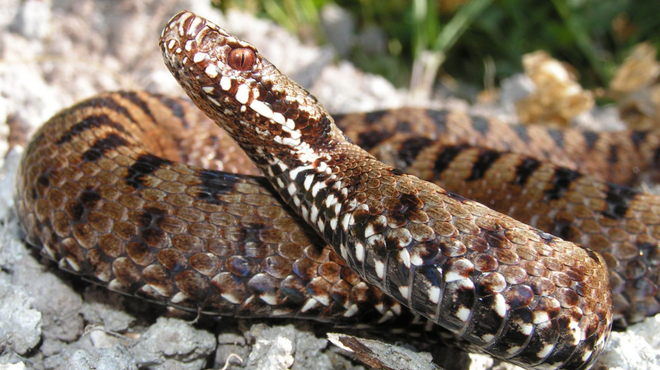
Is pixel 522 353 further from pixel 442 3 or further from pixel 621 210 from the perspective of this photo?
pixel 442 3

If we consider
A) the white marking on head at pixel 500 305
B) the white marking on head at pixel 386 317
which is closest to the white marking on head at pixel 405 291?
the white marking on head at pixel 500 305

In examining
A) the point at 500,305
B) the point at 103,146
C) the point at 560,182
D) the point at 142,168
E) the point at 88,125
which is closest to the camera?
the point at 500,305

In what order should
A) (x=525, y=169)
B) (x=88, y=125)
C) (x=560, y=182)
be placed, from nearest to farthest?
(x=88, y=125), (x=560, y=182), (x=525, y=169)

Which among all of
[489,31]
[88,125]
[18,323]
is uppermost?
[489,31]

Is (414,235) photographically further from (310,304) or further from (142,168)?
(142,168)

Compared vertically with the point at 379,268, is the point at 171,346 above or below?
below

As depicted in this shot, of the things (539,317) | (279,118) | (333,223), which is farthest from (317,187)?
(539,317)

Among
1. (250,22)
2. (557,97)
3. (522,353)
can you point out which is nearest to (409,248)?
(522,353)

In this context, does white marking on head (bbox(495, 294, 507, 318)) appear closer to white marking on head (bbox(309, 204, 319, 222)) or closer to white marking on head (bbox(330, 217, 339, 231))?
white marking on head (bbox(330, 217, 339, 231))
